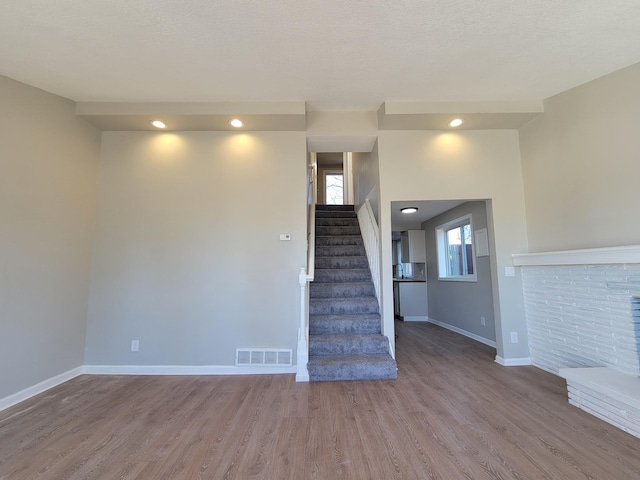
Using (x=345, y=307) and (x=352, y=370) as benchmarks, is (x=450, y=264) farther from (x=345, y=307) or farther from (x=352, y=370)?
(x=352, y=370)

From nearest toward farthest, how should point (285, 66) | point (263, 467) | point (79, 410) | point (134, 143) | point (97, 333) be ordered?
1. point (263, 467)
2. point (79, 410)
3. point (285, 66)
4. point (97, 333)
5. point (134, 143)

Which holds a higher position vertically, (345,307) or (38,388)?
(345,307)

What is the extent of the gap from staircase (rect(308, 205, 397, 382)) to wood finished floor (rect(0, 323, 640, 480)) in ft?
0.48

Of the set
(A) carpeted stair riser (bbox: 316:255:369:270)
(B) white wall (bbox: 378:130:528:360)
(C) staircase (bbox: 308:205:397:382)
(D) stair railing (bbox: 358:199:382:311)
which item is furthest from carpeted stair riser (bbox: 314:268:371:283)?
(B) white wall (bbox: 378:130:528:360)

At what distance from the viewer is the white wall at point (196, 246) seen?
10.5 feet

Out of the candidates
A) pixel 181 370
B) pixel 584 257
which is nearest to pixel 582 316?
pixel 584 257

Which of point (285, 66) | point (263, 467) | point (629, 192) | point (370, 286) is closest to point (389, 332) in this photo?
point (370, 286)

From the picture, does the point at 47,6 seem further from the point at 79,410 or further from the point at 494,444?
the point at 494,444

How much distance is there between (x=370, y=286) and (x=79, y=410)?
3.26 meters

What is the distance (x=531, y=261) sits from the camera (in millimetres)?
3225

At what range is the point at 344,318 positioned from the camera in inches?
138

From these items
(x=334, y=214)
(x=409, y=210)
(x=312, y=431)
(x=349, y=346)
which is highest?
(x=334, y=214)

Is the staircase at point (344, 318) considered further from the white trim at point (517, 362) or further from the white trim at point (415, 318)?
the white trim at point (415, 318)

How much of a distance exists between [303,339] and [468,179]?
2.79 m
